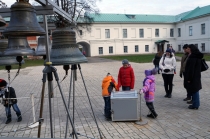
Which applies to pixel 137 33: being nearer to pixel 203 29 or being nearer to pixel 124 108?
pixel 203 29

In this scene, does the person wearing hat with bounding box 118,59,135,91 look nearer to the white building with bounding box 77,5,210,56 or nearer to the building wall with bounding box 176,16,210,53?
the building wall with bounding box 176,16,210,53

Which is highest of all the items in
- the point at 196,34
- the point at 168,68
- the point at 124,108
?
the point at 196,34

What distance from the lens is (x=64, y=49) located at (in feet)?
9.74

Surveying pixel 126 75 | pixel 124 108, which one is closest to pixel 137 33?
pixel 126 75

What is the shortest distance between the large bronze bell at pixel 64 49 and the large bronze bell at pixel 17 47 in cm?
63

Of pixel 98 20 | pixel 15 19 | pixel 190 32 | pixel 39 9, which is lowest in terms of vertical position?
pixel 15 19

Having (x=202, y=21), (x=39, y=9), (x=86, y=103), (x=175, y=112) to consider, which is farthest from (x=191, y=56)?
(x=202, y=21)

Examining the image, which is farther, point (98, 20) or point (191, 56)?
point (98, 20)

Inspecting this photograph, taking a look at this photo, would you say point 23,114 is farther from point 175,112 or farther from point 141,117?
point 175,112

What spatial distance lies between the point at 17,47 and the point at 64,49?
3.09ft

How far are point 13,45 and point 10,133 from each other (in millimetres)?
2421

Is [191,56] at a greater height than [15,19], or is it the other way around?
[15,19]

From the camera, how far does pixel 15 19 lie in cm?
271

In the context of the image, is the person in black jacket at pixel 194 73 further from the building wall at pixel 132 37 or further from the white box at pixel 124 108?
the building wall at pixel 132 37
